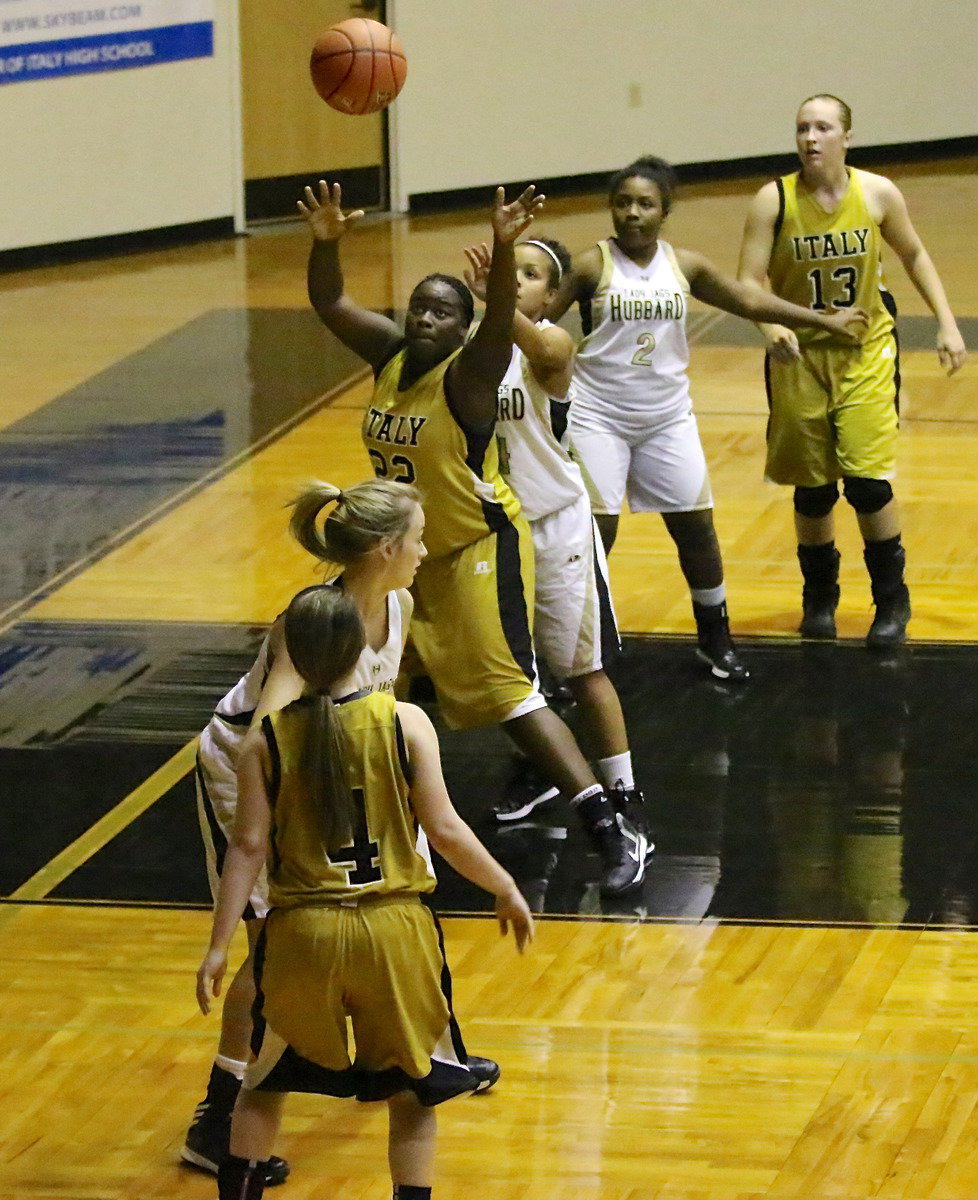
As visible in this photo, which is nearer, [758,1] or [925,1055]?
[925,1055]

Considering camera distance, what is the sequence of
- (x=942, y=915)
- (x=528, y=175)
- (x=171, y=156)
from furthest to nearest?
(x=528, y=175), (x=171, y=156), (x=942, y=915)

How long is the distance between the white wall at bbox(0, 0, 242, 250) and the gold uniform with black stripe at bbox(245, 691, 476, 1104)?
436 inches

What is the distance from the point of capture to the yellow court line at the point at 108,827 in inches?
207

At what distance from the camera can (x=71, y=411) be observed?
A: 10.4 m

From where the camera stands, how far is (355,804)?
3332 millimetres

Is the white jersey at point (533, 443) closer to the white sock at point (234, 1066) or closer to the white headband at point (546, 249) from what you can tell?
the white headband at point (546, 249)

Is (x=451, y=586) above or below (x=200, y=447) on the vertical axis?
above

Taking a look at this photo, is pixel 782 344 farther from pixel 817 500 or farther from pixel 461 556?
pixel 461 556

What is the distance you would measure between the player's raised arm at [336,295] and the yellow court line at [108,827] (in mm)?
1060

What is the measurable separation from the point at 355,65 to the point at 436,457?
175 centimetres

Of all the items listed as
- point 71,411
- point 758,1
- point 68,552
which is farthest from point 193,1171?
point 758,1

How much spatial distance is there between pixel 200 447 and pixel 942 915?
5.35m

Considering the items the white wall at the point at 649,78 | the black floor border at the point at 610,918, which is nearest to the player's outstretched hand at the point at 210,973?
the black floor border at the point at 610,918

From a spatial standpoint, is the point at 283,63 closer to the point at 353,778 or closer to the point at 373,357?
the point at 373,357
